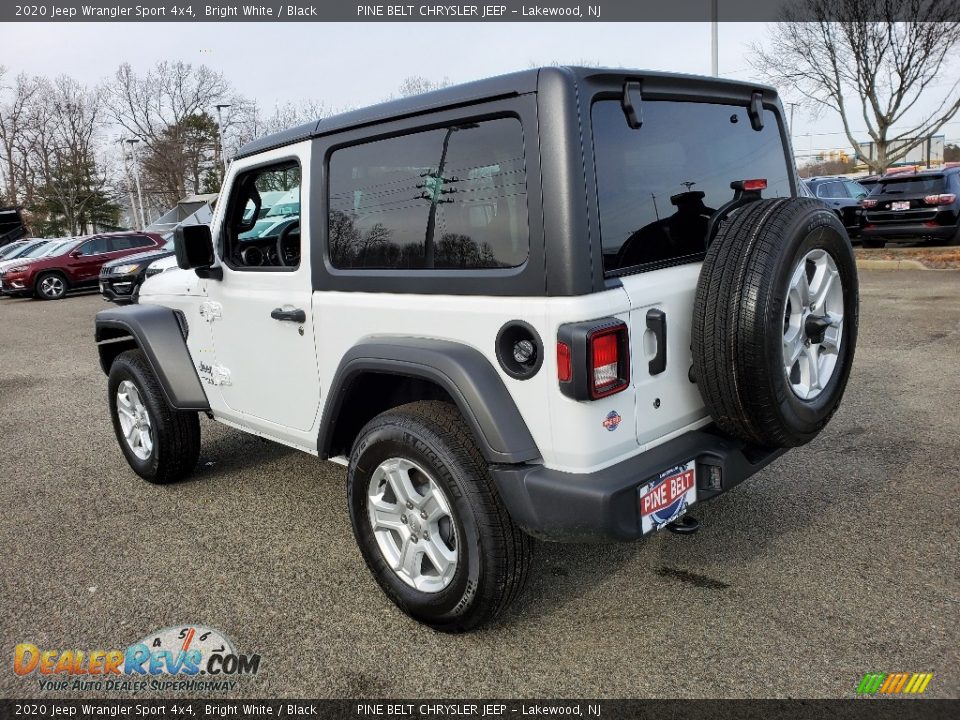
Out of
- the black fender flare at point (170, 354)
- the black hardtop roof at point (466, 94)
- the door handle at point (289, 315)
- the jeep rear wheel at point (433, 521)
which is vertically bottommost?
the jeep rear wheel at point (433, 521)

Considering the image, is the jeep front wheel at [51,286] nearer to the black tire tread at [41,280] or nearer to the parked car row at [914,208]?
the black tire tread at [41,280]

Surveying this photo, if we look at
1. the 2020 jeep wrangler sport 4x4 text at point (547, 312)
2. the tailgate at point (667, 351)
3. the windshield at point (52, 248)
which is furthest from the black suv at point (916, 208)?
the windshield at point (52, 248)

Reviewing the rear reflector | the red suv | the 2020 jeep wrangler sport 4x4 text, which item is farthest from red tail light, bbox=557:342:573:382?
the red suv

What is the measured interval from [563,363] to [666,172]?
2.99 feet

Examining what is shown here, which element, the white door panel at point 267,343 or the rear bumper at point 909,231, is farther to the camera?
the rear bumper at point 909,231

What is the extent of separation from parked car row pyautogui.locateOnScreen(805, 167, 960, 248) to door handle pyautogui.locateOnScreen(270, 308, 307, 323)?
12568 mm

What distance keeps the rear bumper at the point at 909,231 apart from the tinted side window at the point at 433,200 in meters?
13.8

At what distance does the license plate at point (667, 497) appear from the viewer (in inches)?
95.9

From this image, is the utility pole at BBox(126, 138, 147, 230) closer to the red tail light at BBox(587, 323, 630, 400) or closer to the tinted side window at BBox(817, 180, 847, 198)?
the tinted side window at BBox(817, 180, 847, 198)

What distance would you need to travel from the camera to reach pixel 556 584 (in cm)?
311

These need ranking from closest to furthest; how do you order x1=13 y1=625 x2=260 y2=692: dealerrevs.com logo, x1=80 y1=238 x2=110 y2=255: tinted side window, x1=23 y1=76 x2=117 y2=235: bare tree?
x1=13 y1=625 x2=260 y2=692: dealerrevs.com logo → x1=80 y1=238 x2=110 y2=255: tinted side window → x1=23 y1=76 x2=117 y2=235: bare tree

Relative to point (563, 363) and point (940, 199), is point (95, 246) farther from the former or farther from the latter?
point (563, 363)

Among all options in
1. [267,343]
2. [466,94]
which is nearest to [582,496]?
[466,94]

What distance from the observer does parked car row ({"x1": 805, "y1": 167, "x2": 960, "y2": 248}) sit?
1331 centimetres
